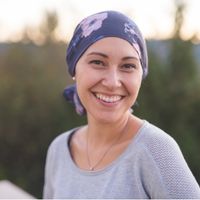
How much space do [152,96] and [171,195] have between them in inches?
162

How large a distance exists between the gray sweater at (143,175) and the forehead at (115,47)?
0.24 meters

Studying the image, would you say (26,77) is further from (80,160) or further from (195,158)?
(80,160)

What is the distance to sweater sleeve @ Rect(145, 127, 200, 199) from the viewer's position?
1188mm

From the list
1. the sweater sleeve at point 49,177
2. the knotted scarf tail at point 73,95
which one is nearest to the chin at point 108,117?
the knotted scarf tail at point 73,95

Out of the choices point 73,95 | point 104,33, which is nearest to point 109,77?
point 104,33

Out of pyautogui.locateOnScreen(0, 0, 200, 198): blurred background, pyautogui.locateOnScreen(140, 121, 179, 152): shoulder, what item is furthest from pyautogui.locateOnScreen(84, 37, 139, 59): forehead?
pyautogui.locateOnScreen(0, 0, 200, 198): blurred background

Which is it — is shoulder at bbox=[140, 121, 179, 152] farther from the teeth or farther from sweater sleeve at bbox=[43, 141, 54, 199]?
sweater sleeve at bbox=[43, 141, 54, 199]

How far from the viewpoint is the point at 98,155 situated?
4.82 ft

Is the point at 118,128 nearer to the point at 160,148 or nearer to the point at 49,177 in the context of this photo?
the point at 160,148

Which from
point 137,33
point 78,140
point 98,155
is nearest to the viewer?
point 137,33

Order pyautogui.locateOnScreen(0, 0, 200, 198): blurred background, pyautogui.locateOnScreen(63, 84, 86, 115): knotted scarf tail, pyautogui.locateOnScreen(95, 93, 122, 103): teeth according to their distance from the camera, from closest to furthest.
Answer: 1. pyautogui.locateOnScreen(95, 93, 122, 103): teeth
2. pyautogui.locateOnScreen(63, 84, 86, 115): knotted scarf tail
3. pyautogui.locateOnScreen(0, 0, 200, 198): blurred background

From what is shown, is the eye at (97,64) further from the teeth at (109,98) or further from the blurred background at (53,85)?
the blurred background at (53,85)

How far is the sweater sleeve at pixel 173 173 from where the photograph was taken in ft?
3.90

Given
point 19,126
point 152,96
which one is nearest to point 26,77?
point 19,126
